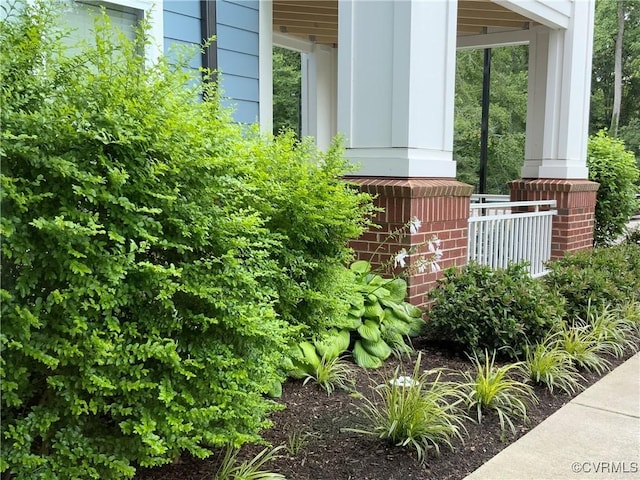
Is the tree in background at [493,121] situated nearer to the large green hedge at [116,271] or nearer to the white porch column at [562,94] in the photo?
the white porch column at [562,94]

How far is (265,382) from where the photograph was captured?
2420mm

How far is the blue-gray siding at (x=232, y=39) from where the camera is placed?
4.52 meters

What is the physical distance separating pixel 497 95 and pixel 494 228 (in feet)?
71.4

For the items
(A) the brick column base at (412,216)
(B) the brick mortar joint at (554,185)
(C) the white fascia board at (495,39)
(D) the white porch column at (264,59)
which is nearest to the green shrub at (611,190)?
(B) the brick mortar joint at (554,185)

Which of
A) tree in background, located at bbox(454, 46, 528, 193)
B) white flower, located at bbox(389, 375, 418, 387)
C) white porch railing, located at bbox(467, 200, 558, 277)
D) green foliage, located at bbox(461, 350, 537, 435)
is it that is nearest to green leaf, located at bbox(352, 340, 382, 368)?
white flower, located at bbox(389, 375, 418, 387)

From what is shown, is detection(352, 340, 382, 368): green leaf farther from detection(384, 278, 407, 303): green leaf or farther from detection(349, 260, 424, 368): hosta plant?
detection(384, 278, 407, 303): green leaf

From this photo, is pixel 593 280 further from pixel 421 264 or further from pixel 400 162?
pixel 400 162

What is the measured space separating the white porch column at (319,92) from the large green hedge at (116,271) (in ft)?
21.4

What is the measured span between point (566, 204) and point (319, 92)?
151 inches

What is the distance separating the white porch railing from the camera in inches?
223

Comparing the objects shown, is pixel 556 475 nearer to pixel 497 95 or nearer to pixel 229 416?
pixel 229 416

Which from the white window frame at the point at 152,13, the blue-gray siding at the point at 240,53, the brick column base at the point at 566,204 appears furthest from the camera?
the brick column base at the point at 566,204

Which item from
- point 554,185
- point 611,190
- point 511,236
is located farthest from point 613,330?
point 611,190

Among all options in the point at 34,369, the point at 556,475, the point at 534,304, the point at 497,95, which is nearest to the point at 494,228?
the point at 534,304
